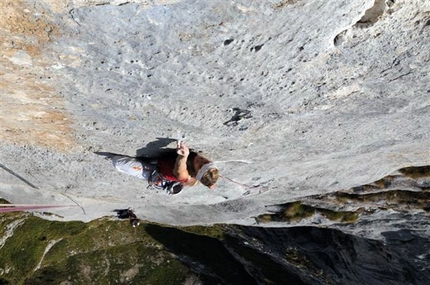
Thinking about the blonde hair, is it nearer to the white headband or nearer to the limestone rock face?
the white headband

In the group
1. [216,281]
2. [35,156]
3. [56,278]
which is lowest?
[56,278]

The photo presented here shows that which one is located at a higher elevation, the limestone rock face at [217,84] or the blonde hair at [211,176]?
the limestone rock face at [217,84]

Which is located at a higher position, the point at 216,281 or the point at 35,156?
the point at 35,156

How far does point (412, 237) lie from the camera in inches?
376

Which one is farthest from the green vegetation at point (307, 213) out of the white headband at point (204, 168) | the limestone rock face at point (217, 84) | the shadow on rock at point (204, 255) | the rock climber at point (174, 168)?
the shadow on rock at point (204, 255)

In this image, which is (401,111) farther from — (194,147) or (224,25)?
(224,25)

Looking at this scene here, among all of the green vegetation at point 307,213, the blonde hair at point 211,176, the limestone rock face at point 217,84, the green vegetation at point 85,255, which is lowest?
the green vegetation at point 85,255

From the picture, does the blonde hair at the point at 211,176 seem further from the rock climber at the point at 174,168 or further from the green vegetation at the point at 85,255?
the green vegetation at the point at 85,255

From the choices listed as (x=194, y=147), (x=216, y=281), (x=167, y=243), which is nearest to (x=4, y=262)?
(x=167, y=243)

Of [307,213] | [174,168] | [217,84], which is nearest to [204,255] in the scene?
[307,213]

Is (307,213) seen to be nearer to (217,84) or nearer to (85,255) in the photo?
(217,84)

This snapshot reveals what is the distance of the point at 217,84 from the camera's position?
150 inches

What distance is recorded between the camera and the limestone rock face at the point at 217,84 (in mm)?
3027

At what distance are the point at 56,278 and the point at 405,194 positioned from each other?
36.1 feet
